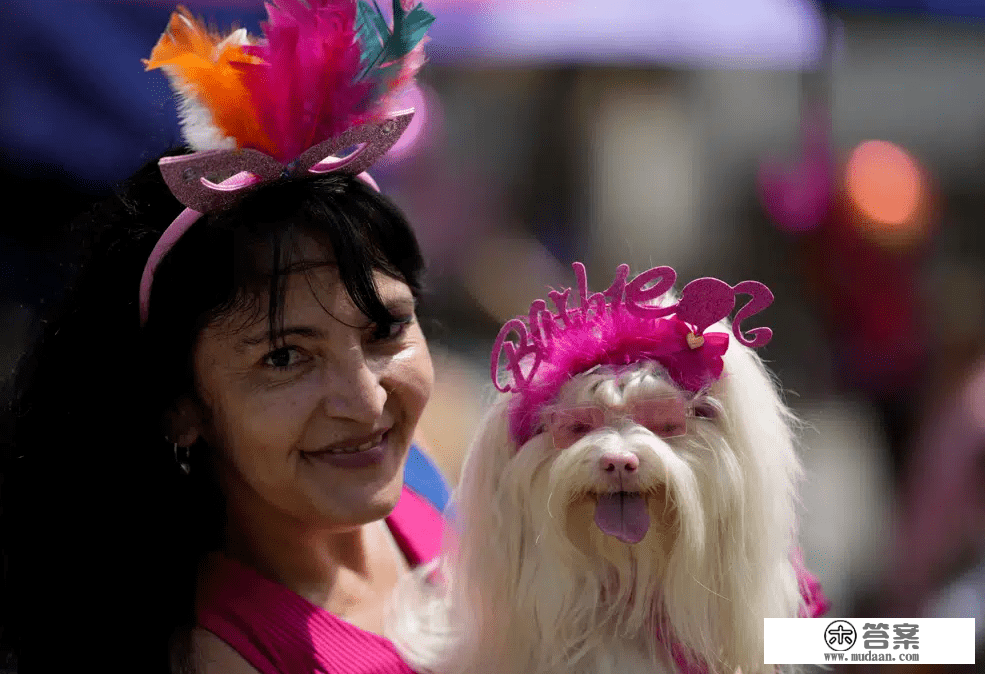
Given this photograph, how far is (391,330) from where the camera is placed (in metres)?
1.79

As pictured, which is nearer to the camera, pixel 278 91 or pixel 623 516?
pixel 623 516

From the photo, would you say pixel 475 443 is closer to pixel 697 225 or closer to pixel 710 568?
pixel 710 568

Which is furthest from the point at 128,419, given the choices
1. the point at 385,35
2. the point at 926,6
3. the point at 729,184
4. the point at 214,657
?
the point at 729,184

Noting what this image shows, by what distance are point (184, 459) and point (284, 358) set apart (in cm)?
35

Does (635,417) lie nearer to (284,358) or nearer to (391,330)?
(391,330)

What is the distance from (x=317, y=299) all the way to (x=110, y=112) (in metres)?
3.05

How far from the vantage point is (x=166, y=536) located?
1780 millimetres

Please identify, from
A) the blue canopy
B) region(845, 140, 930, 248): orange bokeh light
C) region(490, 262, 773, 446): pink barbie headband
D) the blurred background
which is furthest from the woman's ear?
the blue canopy

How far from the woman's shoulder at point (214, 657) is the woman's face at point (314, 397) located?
0.82 feet

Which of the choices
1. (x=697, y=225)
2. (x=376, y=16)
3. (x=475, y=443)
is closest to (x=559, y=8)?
(x=697, y=225)

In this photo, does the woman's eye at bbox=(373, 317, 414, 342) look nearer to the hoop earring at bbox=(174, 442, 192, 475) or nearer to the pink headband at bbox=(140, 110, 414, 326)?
the pink headband at bbox=(140, 110, 414, 326)

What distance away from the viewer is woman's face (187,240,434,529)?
5.51 ft

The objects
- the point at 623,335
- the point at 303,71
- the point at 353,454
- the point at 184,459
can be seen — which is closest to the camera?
the point at 623,335

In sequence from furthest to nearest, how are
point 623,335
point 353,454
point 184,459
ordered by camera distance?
point 184,459, point 353,454, point 623,335
